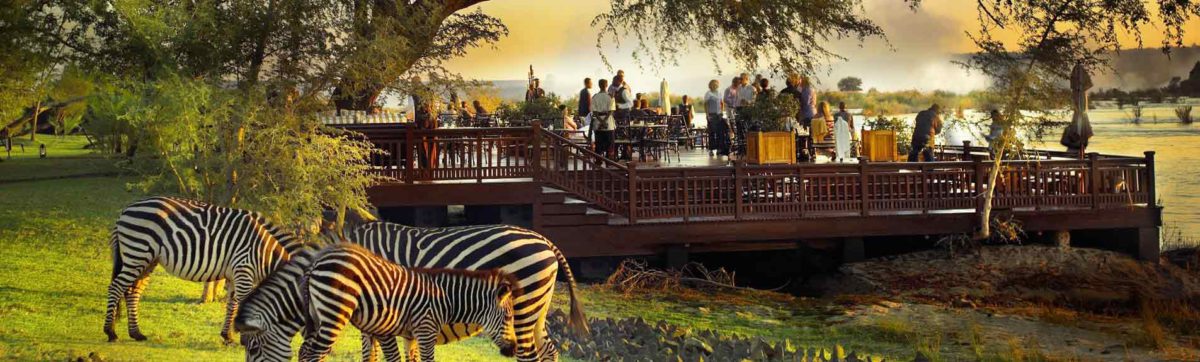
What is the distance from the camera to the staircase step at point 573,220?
20.9 m

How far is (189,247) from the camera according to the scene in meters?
12.6

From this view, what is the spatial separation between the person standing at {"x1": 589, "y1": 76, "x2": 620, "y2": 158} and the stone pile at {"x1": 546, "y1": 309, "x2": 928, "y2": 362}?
10834mm

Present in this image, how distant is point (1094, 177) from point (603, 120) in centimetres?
833

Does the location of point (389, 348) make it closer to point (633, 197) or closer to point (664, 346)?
point (664, 346)

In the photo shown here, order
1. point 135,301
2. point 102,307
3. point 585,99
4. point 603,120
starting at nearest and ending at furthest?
point 135,301 → point 102,307 → point 603,120 → point 585,99

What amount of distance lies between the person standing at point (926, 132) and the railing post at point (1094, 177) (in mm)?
3284

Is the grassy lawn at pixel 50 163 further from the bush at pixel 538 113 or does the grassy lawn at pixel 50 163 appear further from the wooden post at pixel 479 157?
the wooden post at pixel 479 157

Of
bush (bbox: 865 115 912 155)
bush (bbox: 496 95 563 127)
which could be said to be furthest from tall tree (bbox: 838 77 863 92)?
bush (bbox: 496 95 563 127)

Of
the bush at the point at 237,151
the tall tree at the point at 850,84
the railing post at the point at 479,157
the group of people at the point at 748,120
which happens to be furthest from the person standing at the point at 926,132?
the tall tree at the point at 850,84

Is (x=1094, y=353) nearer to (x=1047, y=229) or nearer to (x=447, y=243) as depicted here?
(x=1047, y=229)

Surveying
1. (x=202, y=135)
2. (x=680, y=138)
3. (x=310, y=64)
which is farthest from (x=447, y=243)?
(x=680, y=138)

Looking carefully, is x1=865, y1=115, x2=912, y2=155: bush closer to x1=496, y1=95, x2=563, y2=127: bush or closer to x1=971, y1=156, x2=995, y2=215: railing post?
x1=971, y1=156, x2=995, y2=215: railing post

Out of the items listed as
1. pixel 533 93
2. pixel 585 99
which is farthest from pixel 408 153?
pixel 533 93

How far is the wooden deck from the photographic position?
20.9 m
